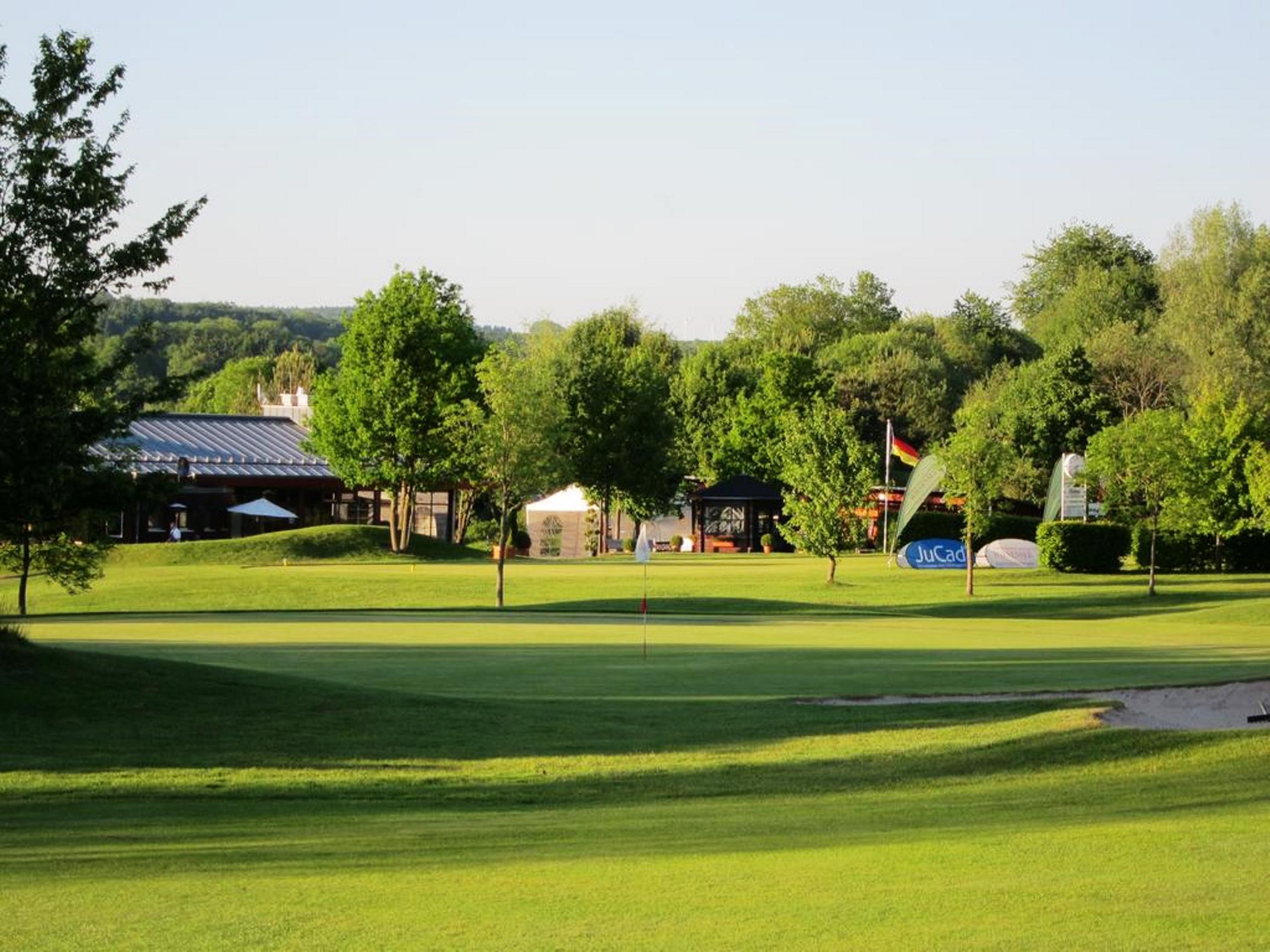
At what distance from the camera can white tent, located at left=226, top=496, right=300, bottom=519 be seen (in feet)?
289

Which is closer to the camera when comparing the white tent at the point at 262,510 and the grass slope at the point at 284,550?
the grass slope at the point at 284,550

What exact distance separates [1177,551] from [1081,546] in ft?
13.5

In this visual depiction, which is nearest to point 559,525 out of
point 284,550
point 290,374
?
point 284,550

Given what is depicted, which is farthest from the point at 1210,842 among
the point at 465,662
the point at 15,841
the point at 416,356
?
the point at 416,356

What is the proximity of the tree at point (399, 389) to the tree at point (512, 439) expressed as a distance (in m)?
28.1

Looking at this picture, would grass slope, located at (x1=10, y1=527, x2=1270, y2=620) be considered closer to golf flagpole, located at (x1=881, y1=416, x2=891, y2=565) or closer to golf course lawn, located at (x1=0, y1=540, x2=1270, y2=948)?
golf flagpole, located at (x1=881, y1=416, x2=891, y2=565)

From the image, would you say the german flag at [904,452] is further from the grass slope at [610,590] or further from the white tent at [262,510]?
the white tent at [262,510]

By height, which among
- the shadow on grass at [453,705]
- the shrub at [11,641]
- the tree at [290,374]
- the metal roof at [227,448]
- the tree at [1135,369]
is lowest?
the shadow on grass at [453,705]

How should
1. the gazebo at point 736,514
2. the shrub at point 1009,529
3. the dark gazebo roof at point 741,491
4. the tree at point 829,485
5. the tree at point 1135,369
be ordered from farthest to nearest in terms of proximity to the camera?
1. the tree at point 1135,369
2. the gazebo at point 736,514
3. the dark gazebo roof at point 741,491
4. the shrub at point 1009,529
5. the tree at point 829,485

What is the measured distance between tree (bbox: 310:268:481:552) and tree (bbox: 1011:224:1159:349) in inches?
1933

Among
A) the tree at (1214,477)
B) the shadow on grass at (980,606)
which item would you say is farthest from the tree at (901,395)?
the shadow on grass at (980,606)

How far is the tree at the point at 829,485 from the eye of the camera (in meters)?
57.0

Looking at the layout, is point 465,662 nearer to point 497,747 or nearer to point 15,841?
point 497,747

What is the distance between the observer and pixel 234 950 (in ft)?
25.9
